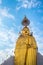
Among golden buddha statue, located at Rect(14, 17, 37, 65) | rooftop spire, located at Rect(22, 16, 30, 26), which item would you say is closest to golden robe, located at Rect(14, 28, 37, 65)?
golden buddha statue, located at Rect(14, 17, 37, 65)

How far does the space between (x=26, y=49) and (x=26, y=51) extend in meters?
0.09

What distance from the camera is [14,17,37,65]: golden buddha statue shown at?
6.52m

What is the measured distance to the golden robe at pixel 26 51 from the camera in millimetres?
6508

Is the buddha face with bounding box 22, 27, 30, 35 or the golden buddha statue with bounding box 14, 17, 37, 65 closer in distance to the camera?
the golden buddha statue with bounding box 14, 17, 37, 65

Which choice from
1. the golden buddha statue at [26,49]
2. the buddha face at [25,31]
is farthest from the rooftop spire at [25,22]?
the buddha face at [25,31]

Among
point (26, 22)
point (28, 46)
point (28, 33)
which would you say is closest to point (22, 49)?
point (28, 46)

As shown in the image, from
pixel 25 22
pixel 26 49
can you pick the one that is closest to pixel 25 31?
pixel 25 22

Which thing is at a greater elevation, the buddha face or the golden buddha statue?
the buddha face

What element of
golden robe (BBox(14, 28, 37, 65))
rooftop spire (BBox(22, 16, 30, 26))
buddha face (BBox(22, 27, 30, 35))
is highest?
rooftop spire (BBox(22, 16, 30, 26))

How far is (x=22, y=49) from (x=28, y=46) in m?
0.29

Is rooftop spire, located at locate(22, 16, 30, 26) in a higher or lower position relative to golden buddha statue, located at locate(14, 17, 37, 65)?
higher

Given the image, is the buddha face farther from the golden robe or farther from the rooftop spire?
the rooftop spire

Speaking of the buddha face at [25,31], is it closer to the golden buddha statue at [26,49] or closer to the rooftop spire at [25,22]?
the golden buddha statue at [26,49]

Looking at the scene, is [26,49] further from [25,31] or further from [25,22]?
[25,22]
